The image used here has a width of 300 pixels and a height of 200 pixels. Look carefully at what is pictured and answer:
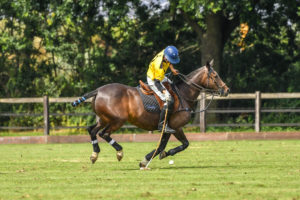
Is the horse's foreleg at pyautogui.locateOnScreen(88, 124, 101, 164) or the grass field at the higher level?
the horse's foreleg at pyautogui.locateOnScreen(88, 124, 101, 164)

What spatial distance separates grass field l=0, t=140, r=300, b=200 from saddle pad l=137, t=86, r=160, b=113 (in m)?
1.17

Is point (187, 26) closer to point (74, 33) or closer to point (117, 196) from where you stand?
point (74, 33)

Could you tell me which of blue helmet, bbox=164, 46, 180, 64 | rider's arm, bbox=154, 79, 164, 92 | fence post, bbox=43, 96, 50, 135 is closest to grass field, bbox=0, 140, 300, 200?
rider's arm, bbox=154, 79, 164, 92

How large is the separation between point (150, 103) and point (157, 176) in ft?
7.95

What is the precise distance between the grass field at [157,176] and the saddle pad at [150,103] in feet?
3.84

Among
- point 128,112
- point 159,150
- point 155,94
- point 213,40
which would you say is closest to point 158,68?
point 155,94

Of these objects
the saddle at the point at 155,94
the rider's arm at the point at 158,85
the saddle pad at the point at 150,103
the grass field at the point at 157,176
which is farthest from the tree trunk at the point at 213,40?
the rider's arm at the point at 158,85

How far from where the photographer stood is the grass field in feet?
31.2

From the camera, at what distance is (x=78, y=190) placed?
9.91 meters

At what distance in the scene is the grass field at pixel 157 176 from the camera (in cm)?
950

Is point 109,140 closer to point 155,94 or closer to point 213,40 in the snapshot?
point 155,94

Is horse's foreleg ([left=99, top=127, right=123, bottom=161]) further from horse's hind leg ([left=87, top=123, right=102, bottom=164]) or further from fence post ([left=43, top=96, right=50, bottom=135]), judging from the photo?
fence post ([left=43, top=96, right=50, bottom=135])

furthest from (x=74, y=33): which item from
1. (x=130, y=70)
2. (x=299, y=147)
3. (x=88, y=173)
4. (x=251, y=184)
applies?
(x=251, y=184)

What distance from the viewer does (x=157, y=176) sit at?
11773 millimetres
